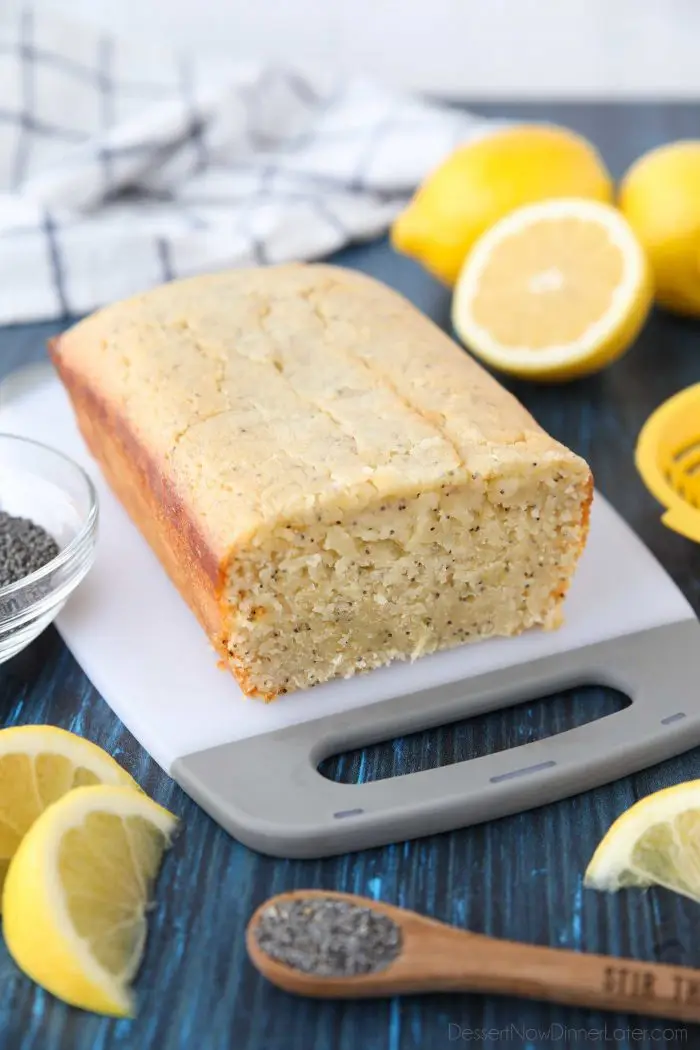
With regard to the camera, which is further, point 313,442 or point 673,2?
point 673,2

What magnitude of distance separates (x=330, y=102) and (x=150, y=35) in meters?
1.50

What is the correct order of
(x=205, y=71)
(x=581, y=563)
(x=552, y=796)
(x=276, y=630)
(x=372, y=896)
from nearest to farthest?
1. (x=372, y=896)
2. (x=552, y=796)
3. (x=276, y=630)
4. (x=581, y=563)
5. (x=205, y=71)

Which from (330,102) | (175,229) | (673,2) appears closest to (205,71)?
(330,102)

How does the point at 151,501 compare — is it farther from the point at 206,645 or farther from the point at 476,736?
the point at 476,736

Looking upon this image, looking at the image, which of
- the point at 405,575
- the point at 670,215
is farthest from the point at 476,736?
the point at 670,215

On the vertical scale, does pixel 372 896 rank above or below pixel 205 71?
below

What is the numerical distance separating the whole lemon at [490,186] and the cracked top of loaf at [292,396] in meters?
0.57

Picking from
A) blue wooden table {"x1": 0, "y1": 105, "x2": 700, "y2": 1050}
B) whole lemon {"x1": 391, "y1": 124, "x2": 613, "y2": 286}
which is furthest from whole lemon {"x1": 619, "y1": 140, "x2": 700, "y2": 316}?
blue wooden table {"x1": 0, "y1": 105, "x2": 700, "y2": 1050}

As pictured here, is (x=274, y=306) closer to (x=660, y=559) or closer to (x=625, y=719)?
(x=660, y=559)

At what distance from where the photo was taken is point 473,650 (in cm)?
212

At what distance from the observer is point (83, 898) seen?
1.55 meters

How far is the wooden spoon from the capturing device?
4.82 ft

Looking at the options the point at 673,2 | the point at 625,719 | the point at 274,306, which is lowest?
the point at 673,2

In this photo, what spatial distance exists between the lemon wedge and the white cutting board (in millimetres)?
231
